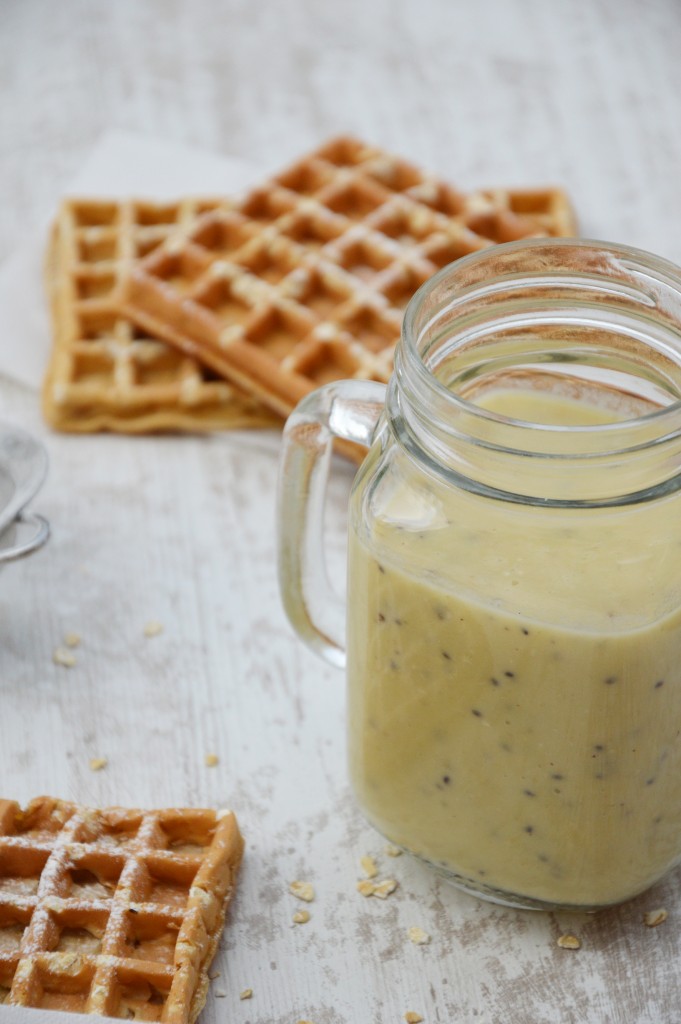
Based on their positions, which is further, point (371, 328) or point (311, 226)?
point (311, 226)

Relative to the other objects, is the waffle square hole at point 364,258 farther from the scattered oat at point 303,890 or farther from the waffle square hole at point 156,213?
the scattered oat at point 303,890

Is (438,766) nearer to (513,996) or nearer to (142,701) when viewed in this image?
(513,996)

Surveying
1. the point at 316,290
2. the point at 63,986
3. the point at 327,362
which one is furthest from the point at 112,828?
the point at 316,290

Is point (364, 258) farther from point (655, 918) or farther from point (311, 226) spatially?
point (655, 918)

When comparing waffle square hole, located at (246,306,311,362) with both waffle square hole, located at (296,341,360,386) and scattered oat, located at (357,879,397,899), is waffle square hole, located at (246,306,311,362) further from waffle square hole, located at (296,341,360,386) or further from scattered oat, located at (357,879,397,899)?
scattered oat, located at (357,879,397,899)

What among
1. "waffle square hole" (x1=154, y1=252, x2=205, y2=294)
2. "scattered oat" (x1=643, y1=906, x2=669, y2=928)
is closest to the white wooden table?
"scattered oat" (x1=643, y1=906, x2=669, y2=928)

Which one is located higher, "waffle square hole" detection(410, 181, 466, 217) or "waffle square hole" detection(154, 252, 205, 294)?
"waffle square hole" detection(410, 181, 466, 217)

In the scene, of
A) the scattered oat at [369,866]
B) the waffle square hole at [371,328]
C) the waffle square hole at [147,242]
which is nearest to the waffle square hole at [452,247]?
the waffle square hole at [371,328]
